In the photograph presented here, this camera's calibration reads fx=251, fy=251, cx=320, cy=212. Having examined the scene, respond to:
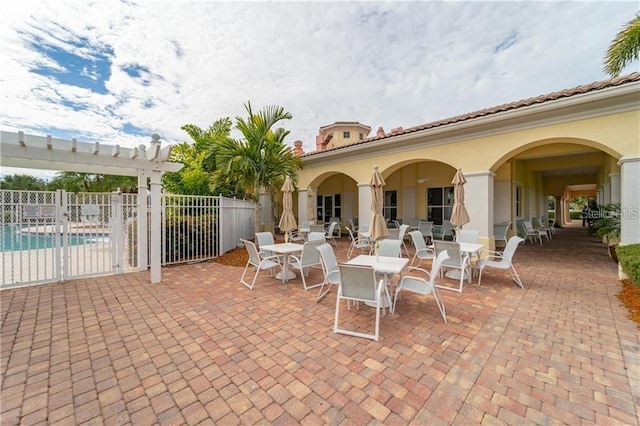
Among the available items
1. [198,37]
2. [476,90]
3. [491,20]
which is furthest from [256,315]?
[476,90]

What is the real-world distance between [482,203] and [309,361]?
7227 millimetres

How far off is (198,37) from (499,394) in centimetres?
963

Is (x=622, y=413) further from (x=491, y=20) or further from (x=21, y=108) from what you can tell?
(x=21, y=108)

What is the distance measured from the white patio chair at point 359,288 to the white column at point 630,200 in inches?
252

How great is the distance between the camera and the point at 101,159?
18.1ft

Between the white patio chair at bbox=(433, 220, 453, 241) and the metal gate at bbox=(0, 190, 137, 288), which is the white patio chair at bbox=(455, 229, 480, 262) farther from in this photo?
the metal gate at bbox=(0, 190, 137, 288)

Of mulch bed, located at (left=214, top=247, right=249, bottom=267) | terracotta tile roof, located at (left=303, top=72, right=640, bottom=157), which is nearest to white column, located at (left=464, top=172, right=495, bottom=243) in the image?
terracotta tile roof, located at (left=303, top=72, right=640, bottom=157)

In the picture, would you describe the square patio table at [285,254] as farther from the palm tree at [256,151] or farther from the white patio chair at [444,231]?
the white patio chair at [444,231]

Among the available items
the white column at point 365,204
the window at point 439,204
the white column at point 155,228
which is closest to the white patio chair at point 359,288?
the white column at point 155,228

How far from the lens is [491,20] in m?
7.14

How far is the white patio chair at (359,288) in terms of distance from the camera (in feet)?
11.0

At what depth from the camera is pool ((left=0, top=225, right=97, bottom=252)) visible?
5.33 m

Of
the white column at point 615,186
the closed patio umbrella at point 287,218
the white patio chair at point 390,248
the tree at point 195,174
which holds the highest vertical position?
the tree at point 195,174

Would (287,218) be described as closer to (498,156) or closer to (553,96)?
(498,156)
